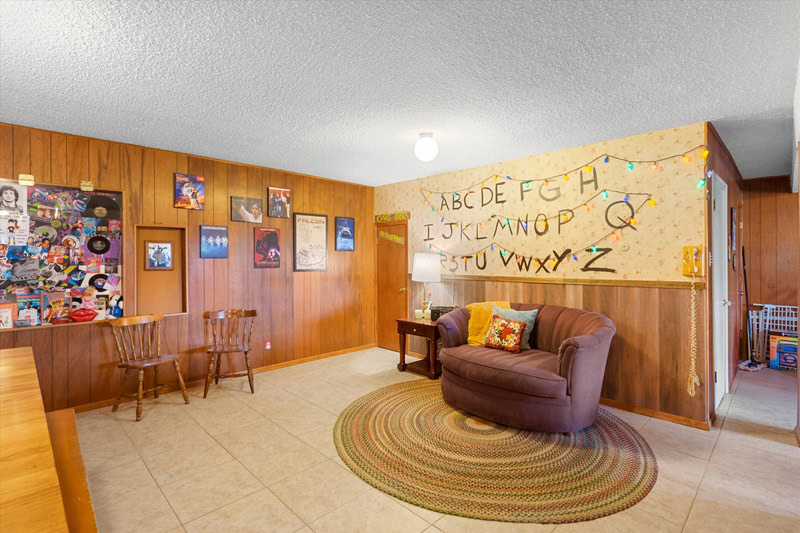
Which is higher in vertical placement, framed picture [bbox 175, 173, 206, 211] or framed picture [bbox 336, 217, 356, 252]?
framed picture [bbox 175, 173, 206, 211]

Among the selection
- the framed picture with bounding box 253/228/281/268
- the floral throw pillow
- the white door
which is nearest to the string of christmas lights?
the white door

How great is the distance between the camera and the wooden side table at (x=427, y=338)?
427 cm

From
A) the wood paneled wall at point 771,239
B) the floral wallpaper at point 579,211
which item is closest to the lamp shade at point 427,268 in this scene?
the floral wallpaper at point 579,211

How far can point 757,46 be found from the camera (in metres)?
2.00

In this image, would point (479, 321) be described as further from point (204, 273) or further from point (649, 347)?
point (204, 273)

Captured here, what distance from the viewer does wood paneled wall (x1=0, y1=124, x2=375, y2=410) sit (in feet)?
10.9

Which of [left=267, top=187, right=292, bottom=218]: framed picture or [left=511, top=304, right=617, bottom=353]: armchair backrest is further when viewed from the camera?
[left=267, top=187, right=292, bottom=218]: framed picture

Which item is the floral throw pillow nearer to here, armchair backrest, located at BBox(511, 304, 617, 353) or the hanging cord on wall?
armchair backrest, located at BBox(511, 304, 617, 353)

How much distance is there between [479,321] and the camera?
380 cm

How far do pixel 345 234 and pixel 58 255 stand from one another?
3067 mm

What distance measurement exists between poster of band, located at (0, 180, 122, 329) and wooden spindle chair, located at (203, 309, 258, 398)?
0.88 m

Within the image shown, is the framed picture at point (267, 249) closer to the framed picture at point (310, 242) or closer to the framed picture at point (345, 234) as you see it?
the framed picture at point (310, 242)

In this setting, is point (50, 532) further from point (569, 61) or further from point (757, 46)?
point (757, 46)

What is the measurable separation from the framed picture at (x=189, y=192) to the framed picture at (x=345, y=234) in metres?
1.77
